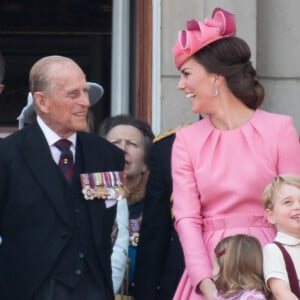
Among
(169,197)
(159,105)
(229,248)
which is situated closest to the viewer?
(229,248)

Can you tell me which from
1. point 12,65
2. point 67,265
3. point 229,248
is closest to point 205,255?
point 229,248

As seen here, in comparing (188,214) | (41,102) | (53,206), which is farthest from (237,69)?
(53,206)

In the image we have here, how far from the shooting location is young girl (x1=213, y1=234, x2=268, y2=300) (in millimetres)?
5758

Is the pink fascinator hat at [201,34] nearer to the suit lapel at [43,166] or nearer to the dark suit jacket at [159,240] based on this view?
the dark suit jacket at [159,240]

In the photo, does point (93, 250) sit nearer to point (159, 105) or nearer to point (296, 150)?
point (296, 150)

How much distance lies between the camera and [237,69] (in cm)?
619

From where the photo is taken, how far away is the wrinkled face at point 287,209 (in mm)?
5848

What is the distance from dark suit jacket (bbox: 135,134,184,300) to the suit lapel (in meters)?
0.53

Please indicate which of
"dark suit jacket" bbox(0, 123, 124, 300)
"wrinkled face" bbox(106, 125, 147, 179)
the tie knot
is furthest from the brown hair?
"wrinkled face" bbox(106, 125, 147, 179)

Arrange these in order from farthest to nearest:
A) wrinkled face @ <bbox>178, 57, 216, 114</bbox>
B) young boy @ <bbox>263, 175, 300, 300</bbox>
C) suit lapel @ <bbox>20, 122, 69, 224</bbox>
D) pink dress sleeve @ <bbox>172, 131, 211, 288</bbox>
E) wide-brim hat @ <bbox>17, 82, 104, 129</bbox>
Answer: wide-brim hat @ <bbox>17, 82, 104, 129</bbox>, wrinkled face @ <bbox>178, 57, 216, 114</bbox>, suit lapel @ <bbox>20, 122, 69, 224</bbox>, pink dress sleeve @ <bbox>172, 131, 211, 288</bbox>, young boy @ <bbox>263, 175, 300, 300</bbox>

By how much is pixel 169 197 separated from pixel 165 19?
7.36 feet

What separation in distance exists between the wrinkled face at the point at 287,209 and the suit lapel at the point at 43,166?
92 cm

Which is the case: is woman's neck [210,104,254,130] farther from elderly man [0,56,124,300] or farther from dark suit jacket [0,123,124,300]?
dark suit jacket [0,123,124,300]

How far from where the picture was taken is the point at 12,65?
9023 millimetres
